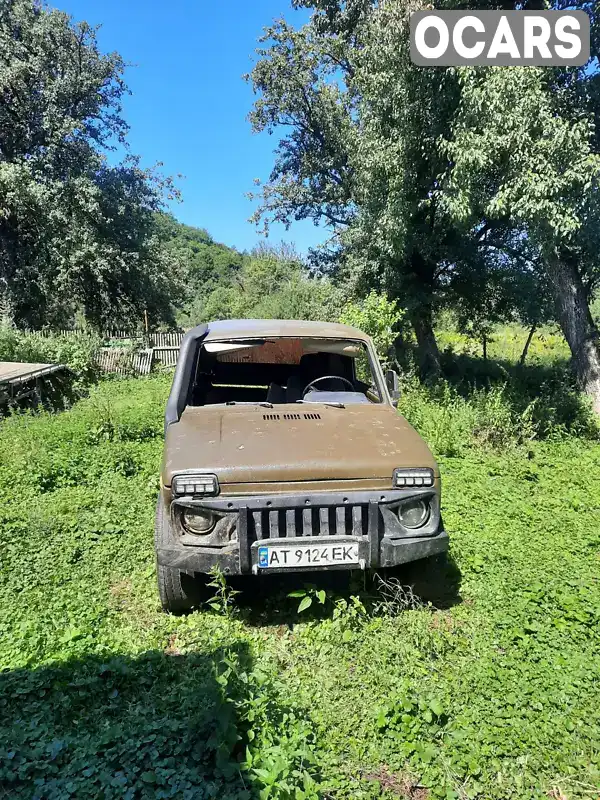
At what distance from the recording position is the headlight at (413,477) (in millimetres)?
3383

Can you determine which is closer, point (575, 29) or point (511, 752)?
point (511, 752)

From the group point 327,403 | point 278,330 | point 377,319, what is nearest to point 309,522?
point 327,403

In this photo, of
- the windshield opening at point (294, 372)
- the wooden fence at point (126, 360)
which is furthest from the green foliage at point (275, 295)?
the windshield opening at point (294, 372)

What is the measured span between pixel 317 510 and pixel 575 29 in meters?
9.17

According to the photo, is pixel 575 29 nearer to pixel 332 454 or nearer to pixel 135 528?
pixel 332 454

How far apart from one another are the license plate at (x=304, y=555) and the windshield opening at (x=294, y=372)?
4.96 ft

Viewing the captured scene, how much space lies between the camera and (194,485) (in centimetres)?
325

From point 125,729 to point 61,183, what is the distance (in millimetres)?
20261

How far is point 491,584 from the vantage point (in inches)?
160

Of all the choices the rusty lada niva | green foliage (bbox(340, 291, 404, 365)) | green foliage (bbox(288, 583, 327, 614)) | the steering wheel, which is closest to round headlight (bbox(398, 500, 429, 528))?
the rusty lada niva

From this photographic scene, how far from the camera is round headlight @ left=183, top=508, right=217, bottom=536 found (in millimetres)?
3318

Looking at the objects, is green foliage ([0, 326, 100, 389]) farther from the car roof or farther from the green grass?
the car roof

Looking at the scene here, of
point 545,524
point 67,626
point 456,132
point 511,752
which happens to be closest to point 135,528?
point 67,626

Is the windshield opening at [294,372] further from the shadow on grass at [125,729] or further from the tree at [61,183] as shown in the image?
the tree at [61,183]
